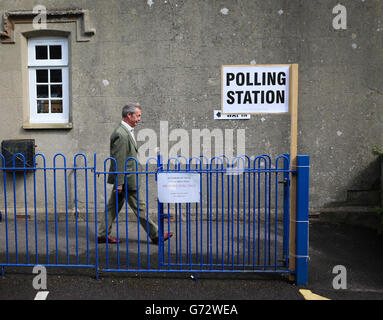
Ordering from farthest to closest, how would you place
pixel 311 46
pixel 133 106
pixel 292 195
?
pixel 311 46
pixel 133 106
pixel 292 195

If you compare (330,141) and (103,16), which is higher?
(103,16)

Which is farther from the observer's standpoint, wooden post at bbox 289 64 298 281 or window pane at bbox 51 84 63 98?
window pane at bbox 51 84 63 98

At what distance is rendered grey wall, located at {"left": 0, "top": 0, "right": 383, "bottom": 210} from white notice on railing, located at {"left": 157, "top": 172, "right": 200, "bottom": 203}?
3.03m

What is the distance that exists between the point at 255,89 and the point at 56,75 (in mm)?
4958

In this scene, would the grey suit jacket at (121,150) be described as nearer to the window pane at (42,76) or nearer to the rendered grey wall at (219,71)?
the rendered grey wall at (219,71)

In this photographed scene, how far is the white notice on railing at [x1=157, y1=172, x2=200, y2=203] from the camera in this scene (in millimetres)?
4035

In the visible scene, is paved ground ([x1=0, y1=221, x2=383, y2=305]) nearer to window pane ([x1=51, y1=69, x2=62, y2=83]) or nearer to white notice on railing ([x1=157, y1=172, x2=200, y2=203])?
white notice on railing ([x1=157, y1=172, x2=200, y2=203])

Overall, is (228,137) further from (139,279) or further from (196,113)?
(139,279)

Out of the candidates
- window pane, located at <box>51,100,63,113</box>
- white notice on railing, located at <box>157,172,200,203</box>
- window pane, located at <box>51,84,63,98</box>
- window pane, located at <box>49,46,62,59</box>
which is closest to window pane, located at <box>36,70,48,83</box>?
window pane, located at <box>51,84,63,98</box>

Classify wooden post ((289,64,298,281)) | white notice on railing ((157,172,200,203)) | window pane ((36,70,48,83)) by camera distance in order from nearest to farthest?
wooden post ((289,64,298,281)) < white notice on railing ((157,172,200,203)) < window pane ((36,70,48,83))

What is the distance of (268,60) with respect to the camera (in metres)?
6.77

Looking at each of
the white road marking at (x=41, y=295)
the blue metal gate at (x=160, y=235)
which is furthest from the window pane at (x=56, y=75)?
the white road marking at (x=41, y=295)

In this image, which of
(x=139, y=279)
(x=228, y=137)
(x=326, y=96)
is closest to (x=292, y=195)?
(x=139, y=279)

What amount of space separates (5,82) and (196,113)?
4019mm
